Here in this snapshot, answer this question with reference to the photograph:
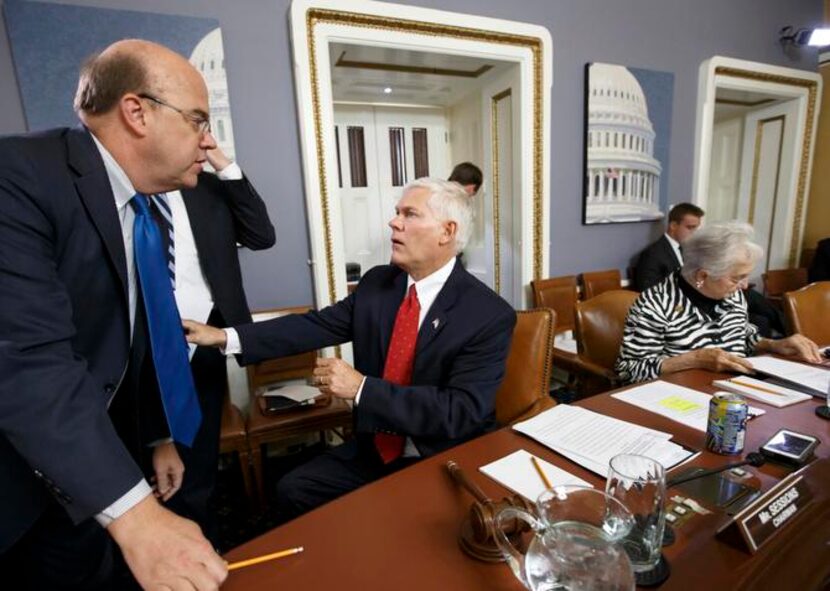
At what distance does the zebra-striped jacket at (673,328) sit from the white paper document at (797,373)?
184 millimetres

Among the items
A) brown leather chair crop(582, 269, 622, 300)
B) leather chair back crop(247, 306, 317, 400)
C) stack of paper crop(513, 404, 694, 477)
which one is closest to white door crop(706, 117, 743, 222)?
brown leather chair crop(582, 269, 622, 300)

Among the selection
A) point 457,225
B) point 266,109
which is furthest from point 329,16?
point 457,225

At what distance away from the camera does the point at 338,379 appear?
49.3 inches

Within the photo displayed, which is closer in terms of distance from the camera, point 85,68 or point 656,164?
point 85,68

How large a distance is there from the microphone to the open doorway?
8.44ft

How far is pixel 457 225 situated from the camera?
1575 mm

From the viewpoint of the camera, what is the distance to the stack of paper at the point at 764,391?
1335mm

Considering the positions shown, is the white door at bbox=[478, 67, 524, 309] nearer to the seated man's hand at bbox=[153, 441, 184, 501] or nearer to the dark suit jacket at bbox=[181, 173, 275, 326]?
the dark suit jacket at bbox=[181, 173, 275, 326]

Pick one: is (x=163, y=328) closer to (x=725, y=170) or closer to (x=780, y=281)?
(x=780, y=281)

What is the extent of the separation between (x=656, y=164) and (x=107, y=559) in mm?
4461

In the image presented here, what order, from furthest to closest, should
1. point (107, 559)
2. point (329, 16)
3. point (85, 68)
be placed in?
point (329, 16), point (107, 559), point (85, 68)

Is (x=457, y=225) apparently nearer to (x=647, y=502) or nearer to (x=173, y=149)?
(x=173, y=149)

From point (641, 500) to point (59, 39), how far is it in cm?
293

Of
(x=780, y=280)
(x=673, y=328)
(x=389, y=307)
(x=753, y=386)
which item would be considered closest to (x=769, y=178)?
(x=780, y=280)
